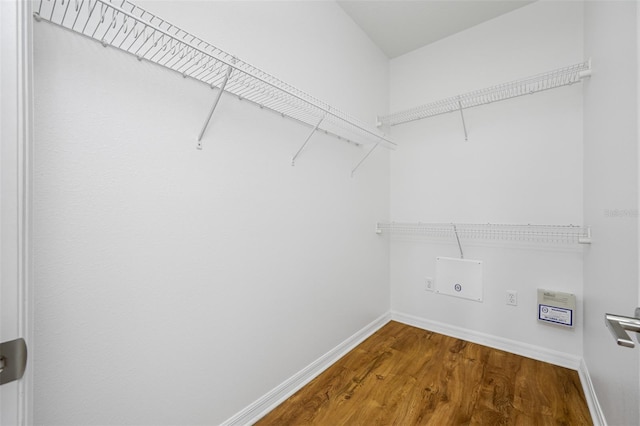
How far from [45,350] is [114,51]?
40.3 inches

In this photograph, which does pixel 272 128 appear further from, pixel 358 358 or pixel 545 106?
pixel 545 106

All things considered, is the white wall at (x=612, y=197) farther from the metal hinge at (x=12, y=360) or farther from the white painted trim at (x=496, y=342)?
the metal hinge at (x=12, y=360)

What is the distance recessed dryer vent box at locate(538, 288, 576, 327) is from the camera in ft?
6.13

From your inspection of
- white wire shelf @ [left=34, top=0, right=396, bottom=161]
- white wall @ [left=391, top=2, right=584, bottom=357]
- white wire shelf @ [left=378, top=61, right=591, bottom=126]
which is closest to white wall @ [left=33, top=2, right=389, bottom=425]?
white wire shelf @ [left=34, top=0, right=396, bottom=161]

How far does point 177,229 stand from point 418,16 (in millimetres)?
2419

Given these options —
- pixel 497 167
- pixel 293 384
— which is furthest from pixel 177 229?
pixel 497 167

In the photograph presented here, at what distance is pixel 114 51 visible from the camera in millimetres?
958

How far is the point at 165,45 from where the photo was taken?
91 centimetres

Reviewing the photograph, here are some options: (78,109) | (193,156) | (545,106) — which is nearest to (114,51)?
(78,109)

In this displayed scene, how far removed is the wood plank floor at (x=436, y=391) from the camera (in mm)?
1464

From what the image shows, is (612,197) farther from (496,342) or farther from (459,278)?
(496,342)

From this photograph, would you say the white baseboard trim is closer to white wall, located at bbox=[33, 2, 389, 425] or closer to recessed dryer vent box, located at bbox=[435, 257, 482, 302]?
white wall, located at bbox=[33, 2, 389, 425]

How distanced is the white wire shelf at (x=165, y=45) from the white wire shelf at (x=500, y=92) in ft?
3.74

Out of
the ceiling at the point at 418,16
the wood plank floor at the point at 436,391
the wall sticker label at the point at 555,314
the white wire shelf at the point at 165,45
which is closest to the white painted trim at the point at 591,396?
the wood plank floor at the point at 436,391
